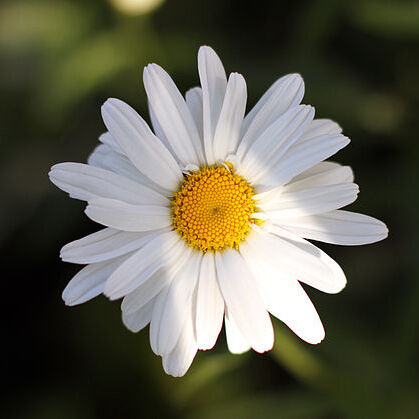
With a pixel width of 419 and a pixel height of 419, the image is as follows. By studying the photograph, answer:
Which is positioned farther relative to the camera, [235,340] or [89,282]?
[235,340]

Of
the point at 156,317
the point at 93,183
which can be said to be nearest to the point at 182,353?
the point at 156,317

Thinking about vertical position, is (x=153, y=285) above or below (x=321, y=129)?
below

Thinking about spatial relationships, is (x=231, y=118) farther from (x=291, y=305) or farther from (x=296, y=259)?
(x=291, y=305)

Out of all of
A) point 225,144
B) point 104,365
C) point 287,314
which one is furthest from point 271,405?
point 225,144

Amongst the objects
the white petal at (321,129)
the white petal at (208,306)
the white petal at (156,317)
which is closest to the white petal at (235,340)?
the white petal at (208,306)

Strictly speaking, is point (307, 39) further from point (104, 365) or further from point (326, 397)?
point (104, 365)

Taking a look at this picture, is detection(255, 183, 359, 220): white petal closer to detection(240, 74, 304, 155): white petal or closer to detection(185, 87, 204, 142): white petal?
detection(240, 74, 304, 155): white petal

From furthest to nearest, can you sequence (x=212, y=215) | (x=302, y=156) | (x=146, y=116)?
1. (x=146, y=116)
2. (x=212, y=215)
3. (x=302, y=156)

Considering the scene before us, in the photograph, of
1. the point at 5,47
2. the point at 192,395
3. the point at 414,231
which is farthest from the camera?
the point at 5,47
